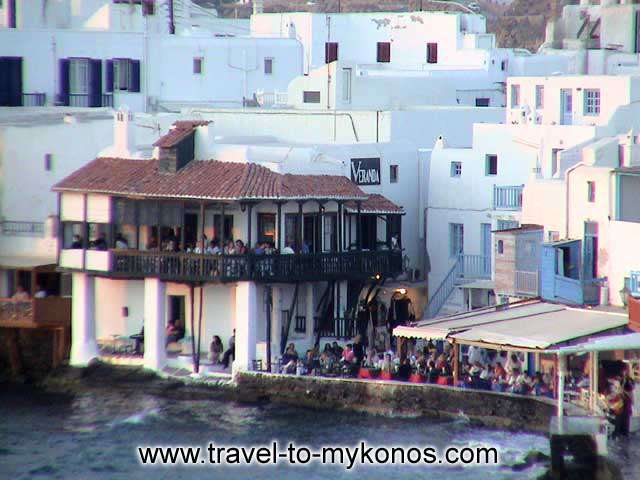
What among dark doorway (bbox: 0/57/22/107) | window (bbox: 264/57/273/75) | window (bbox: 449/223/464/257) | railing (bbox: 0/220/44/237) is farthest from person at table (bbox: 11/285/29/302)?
window (bbox: 264/57/273/75)

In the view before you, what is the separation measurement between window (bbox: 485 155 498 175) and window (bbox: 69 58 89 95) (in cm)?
1814

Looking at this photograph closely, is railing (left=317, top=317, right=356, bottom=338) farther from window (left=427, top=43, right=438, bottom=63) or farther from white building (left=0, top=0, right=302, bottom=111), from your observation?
window (left=427, top=43, right=438, bottom=63)

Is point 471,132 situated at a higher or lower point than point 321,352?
higher

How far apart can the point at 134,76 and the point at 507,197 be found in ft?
62.7

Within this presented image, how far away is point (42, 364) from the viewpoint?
7100 centimetres

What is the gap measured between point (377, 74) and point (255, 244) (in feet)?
64.0

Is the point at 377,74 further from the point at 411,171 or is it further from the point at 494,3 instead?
the point at 494,3

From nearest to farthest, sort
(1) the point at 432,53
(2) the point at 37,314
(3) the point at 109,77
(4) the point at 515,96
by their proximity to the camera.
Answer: (2) the point at 37,314, (4) the point at 515,96, (3) the point at 109,77, (1) the point at 432,53

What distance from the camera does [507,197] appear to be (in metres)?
72.4

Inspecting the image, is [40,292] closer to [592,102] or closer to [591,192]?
[591,192]

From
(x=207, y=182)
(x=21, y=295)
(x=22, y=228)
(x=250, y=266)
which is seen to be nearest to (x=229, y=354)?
(x=250, y=266)

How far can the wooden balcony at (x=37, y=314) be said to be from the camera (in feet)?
Answer: 232

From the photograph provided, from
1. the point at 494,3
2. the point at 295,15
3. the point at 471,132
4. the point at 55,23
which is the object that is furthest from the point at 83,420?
the point at 494,3

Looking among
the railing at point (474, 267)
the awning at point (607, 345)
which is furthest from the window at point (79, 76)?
the awning at point (607, 345)
